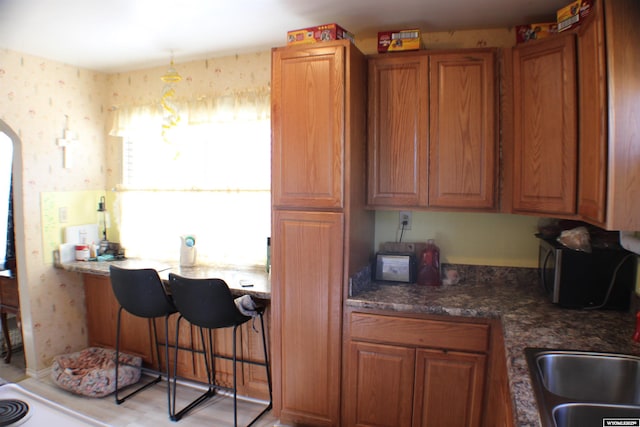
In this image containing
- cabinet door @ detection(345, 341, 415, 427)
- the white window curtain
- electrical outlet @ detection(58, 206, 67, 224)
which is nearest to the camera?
cabinet door @ detection(345, 341, 415, 427)

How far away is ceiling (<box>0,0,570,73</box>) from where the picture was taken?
2.23 metres

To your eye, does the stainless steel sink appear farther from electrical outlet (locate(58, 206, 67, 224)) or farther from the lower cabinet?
electrical outlet (locate(58, 206, 67, 224))

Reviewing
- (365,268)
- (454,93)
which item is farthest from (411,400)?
(454,93)

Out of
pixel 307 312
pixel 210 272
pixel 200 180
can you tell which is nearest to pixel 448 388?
pixel 307 312

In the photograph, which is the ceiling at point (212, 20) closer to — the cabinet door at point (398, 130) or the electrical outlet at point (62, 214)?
the cabinet door at point (398, 130)

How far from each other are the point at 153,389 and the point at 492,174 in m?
2.76

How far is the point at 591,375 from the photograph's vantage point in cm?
150

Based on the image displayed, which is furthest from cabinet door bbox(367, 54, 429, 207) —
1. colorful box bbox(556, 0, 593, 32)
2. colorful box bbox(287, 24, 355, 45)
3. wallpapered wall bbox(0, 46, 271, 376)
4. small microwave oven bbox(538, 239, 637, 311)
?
wallpapered wall bbox(0, 46, 271, 376)

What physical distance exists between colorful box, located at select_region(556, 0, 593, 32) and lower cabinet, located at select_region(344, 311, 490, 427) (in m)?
1.51

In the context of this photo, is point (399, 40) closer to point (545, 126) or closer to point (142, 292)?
point (545, 126)

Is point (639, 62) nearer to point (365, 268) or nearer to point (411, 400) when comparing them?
point (365, 268)

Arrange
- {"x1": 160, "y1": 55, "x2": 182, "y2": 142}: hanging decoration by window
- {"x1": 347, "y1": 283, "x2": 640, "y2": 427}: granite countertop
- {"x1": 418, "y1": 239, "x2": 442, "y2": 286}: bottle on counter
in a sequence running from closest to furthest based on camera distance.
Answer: {"x1": 347, "y1": 283, "x2": 640, "y2": 427}: granite countertop < {"x1": 418, "y1": 239, "x2": 442, "y2": 286}: bottle on counter < {"x1": 160, "y1": 55, "x2": 182, "y2": 142}: hanging decoration by window

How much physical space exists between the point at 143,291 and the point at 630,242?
105 inches

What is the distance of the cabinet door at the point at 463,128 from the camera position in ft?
7.48
